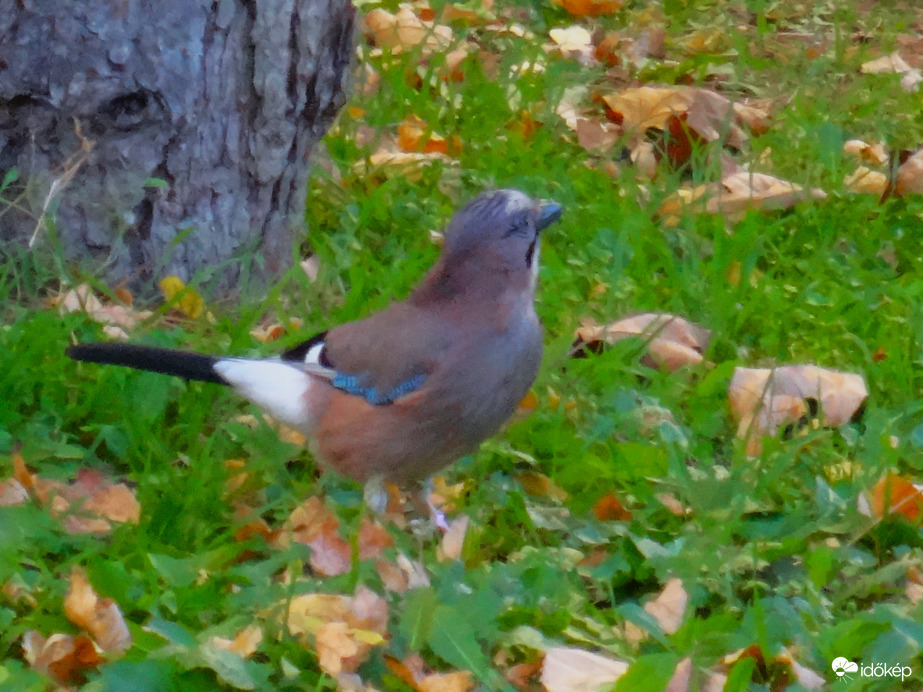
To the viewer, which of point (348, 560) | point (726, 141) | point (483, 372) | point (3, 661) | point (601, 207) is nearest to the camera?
point (3, 661)

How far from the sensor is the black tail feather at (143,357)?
113 inches

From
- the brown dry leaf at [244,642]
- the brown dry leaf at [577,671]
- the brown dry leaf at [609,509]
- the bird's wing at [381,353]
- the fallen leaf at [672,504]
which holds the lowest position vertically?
the brown dry leaf at [609,509]

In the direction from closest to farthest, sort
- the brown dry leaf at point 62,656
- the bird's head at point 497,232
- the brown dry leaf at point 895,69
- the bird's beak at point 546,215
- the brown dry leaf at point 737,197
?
the brown dry leaf at point 62,656
the bird's head at point 497,232
the bird's beak at point 546,215
the brown dry leaf at point 737,197
the brown dry leaf at point 895,69

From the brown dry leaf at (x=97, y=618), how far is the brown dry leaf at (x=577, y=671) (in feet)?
2.47

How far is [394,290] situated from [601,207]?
0.85 m

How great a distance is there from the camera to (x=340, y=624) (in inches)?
90.1

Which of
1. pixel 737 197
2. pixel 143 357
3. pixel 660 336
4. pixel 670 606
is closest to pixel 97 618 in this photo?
pixel 143 357

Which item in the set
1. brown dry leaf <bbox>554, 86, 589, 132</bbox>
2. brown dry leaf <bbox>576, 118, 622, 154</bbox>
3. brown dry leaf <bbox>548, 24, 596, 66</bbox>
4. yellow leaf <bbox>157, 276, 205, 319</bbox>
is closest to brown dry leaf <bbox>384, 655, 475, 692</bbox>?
yellow leaf <bbox>157, 276, 205, 319</bbox>

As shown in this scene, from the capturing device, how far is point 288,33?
346 centimetres

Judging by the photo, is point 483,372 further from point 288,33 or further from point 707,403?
point 288,33

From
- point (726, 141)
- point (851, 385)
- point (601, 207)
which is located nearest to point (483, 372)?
point (851, 385)

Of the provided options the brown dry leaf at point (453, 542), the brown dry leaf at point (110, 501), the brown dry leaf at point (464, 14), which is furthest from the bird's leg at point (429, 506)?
the brown dry leaf at point (464, 14)

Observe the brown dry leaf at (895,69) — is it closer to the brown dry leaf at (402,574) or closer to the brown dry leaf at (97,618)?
the brown dry leaf at (402,574)

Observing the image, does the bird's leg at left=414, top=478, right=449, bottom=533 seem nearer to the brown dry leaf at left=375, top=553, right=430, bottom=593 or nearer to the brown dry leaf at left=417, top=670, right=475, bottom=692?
the brown dry leaf at left=375, top=553, right=430, bottom=593
